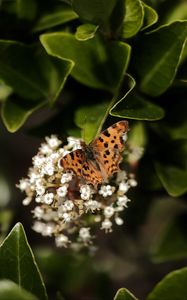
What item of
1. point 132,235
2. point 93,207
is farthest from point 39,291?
point 132,235

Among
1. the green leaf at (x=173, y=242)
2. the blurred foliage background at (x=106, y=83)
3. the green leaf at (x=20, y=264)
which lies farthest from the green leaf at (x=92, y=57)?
the green leaf at (x=173, y=242)

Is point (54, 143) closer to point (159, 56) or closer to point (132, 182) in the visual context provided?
point (132, 182)

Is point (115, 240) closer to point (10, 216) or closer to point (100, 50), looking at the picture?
point (10, 216)

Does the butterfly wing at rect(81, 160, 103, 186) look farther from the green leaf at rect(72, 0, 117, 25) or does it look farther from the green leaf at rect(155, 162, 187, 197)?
the green leaf at rect(72, 0, 117, 25)

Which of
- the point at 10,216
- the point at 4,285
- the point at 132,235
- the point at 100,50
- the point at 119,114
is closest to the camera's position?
the point at 4,285

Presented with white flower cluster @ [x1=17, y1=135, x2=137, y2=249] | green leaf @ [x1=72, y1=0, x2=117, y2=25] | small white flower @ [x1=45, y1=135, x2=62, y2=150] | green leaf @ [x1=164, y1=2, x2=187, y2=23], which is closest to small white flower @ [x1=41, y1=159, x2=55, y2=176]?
white flower cluster @ [x1=17, y1=135, x2=137, y2=249]

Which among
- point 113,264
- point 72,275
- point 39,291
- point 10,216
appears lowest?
point 113,264

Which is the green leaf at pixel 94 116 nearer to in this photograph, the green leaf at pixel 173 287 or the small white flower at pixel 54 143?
the small white flower at pixel 54 143
